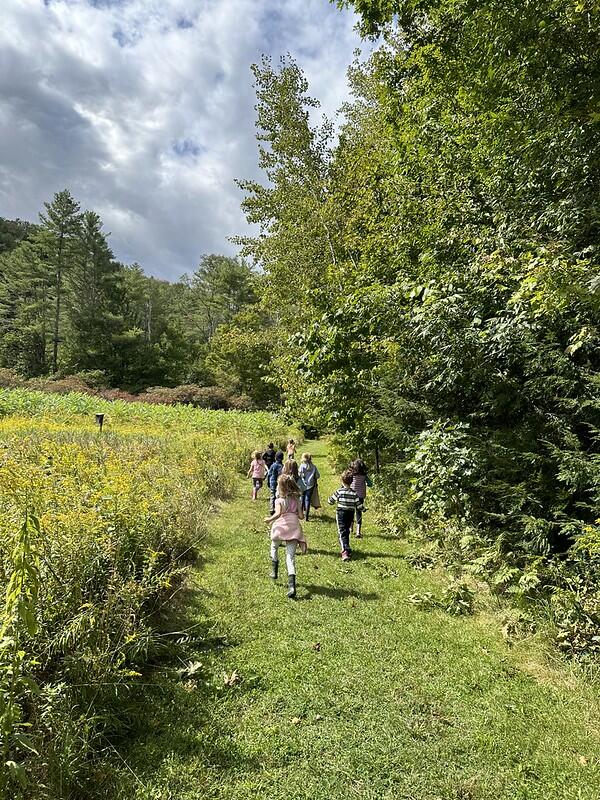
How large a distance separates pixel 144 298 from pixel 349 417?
152 feet

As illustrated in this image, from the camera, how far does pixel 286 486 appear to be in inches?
246

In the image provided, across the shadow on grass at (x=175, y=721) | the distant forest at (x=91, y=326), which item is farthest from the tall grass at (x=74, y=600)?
the distant forest at (x=91, y=326)

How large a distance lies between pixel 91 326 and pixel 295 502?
44.5m

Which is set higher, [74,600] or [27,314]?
[27,314]

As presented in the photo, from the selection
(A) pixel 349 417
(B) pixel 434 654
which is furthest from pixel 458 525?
(A) pixel 349 417

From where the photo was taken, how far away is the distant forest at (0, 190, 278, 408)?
41.0 m

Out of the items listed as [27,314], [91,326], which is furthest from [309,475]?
[27,314]

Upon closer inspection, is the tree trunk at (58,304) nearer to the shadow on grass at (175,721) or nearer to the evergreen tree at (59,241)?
the evergreen tree at (59,241)

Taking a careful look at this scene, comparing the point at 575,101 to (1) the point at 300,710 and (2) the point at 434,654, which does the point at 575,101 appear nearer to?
(2) the point at 434,654

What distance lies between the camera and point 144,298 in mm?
50125

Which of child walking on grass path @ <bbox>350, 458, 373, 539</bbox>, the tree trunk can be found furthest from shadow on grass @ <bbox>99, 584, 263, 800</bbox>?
the tree trunk

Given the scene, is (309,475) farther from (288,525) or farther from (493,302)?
(493,302)

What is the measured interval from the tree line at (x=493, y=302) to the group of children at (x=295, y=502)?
1312mm

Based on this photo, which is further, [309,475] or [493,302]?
[309,475]
